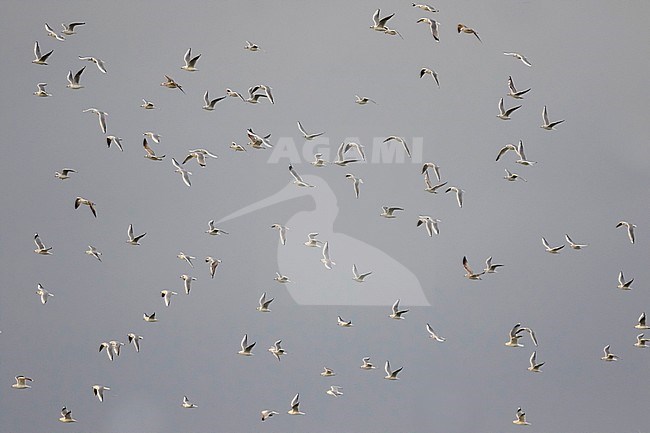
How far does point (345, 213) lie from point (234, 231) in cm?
184

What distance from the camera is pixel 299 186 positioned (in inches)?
774

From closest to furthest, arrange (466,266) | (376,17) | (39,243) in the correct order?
1. (466,266)
2. (376,17)
3. (39,243)

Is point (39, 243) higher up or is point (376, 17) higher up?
point (376, 17)

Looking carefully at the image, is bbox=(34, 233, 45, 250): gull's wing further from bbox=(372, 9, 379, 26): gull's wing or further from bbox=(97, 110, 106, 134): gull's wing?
bbox=(372, 9, 379, 26): gull's wing

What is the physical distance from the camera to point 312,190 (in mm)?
19734

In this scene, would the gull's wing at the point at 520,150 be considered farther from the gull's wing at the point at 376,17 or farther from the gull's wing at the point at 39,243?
the gull's wing at the point at 39,243

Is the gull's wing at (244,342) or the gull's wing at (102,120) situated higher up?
the gull's wing at (102,120)

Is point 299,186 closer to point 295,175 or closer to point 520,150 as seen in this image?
point 295,175

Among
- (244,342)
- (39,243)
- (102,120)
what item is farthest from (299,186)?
(39,243)

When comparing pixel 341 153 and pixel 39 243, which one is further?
pixel 39 243

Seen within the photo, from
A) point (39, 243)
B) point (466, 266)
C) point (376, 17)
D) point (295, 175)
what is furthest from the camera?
point (39, 243)

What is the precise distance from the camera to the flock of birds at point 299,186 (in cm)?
1886

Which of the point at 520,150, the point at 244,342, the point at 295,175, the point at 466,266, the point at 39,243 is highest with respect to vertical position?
the point at 520,150

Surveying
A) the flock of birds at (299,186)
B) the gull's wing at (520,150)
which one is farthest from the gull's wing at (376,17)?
the gull's wing at (520,150)
